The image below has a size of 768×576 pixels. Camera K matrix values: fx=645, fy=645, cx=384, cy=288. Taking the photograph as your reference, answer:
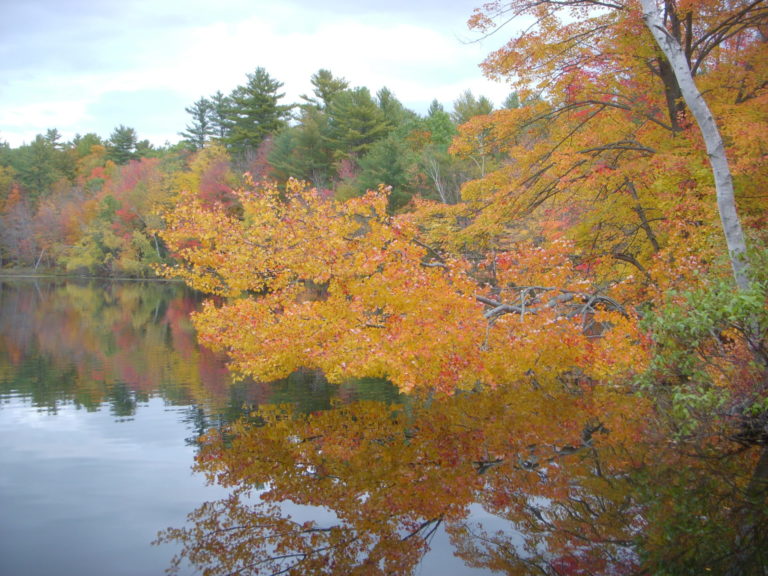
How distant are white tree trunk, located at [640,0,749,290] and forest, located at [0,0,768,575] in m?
0.03

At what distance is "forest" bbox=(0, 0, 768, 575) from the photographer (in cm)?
748

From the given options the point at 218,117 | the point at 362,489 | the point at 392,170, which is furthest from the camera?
the point at 218,117

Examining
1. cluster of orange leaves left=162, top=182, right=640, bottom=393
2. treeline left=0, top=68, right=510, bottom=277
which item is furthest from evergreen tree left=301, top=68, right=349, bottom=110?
cluster of orange leaves left=162, top=182, right=640, bottom=393

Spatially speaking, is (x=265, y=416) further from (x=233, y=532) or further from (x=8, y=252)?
(x=8, y=252)

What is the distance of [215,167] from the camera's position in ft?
168

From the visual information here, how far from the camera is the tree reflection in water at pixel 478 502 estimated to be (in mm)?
6676

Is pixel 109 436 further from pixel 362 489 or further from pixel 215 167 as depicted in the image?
pixel 215 167

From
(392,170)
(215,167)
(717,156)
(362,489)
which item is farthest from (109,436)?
(215,167)

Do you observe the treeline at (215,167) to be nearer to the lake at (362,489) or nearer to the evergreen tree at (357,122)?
the evergreen tree at (357,122)

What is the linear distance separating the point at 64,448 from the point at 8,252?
68584 mm

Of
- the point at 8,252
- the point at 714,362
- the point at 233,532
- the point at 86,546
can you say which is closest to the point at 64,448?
the point at 86,546

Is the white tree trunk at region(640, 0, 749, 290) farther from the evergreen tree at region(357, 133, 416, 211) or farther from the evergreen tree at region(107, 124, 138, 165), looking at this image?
the evergreen tree at region(107, 124, 138, 165)

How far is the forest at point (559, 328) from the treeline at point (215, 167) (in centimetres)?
1069

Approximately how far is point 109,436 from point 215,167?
137ft
